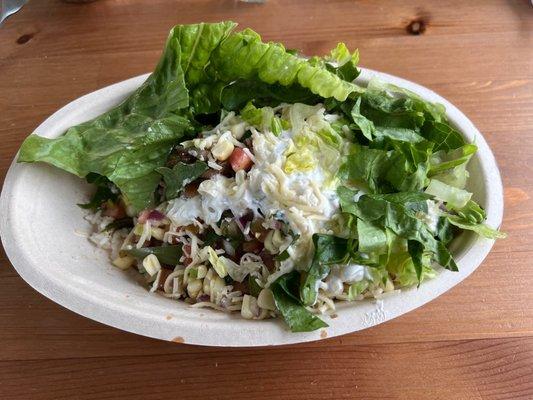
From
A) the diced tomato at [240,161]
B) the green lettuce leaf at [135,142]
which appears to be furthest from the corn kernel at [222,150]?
the green lettuce leaf at [135,142]

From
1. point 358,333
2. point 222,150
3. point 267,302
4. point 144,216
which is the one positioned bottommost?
point 358,333

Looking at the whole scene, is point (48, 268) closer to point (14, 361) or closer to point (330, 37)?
point (14, 361)

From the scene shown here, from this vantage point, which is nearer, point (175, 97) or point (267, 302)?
point (267, 302)

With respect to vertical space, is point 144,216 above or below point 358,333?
above

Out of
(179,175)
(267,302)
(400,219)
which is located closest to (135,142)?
(179,175)

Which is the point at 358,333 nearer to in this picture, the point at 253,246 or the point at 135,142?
the point at 253,246

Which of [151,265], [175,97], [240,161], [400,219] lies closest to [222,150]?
[240,161]
